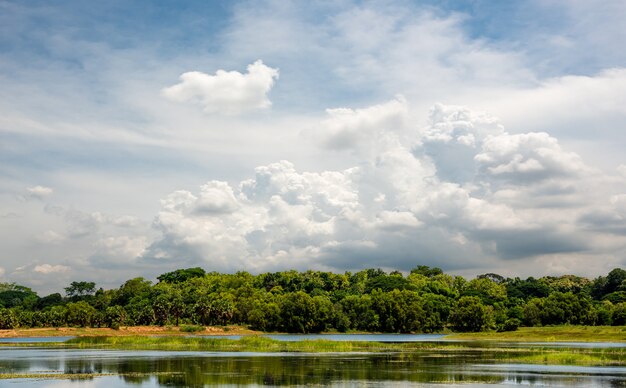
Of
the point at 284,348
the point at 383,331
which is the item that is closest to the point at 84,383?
the point at 284,348

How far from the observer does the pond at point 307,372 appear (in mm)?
53031

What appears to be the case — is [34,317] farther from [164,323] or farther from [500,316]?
[500,316]

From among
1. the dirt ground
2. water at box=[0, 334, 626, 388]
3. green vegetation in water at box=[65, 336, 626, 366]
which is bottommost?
the dirt ground

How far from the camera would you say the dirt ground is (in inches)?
6777

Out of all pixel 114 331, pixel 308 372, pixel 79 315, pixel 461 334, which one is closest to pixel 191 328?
pixel 114 331

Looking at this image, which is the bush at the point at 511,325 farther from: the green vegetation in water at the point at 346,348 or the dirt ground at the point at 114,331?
the dirt ground at the point at 114,331

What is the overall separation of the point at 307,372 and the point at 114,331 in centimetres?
12542

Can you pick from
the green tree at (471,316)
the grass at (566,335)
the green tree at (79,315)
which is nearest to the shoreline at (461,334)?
the grass at (566,335)

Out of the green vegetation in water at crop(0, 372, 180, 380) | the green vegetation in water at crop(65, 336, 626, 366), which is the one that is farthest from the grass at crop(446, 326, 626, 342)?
the green vegetation in water at crop(0, 372, 180, 380)

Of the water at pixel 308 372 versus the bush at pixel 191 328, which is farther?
the bush at pixel 191 328

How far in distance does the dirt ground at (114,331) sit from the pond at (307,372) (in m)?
94.1

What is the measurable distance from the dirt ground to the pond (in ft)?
309

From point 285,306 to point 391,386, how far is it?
140m

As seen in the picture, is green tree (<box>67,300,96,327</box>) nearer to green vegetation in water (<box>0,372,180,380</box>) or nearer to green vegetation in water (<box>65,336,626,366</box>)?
green vegetation in water (<box>65,336,626,366</box>)
